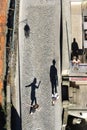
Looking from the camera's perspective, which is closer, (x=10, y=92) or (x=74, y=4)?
(x=10, y=92)

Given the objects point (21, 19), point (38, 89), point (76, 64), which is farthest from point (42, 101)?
point (21, 19)

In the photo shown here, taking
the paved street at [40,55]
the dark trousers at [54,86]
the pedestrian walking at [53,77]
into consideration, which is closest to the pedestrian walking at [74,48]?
the paved street at [40,55]

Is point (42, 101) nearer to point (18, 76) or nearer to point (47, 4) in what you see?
point (18, 76)

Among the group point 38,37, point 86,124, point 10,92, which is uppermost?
point 38,37

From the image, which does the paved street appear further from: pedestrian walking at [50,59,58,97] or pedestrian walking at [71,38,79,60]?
pedestrian walking at [71,38,79,60]

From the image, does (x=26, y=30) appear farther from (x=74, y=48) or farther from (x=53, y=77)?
(x=53, y=77)

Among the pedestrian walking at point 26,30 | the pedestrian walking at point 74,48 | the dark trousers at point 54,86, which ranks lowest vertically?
the dark trousers at point 54,86

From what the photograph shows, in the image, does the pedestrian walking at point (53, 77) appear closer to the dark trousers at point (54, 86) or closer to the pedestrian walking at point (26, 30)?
the dark trousers at point (54, 86)

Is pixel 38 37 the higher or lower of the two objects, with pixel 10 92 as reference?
higher
